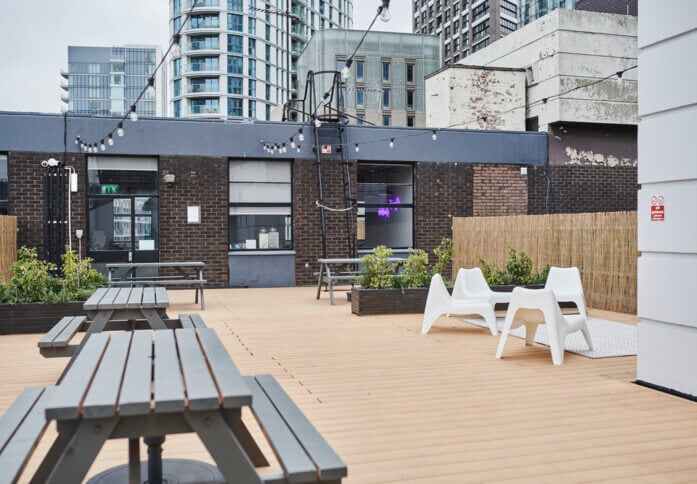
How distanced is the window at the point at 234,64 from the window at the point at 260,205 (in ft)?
200

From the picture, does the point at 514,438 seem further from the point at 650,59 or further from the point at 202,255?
the point at 202,255

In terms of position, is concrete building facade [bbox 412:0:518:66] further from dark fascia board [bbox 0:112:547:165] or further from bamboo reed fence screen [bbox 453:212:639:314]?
bamboo reed fence screen [bbox 453:212:639:314]

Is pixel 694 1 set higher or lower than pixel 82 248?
higher

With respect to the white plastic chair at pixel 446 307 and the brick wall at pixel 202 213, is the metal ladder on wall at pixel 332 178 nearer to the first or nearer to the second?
the brick wall at pixel 202 213

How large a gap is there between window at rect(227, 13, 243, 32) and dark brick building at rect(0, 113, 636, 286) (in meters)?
62.9

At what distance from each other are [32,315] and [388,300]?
4.67 meters

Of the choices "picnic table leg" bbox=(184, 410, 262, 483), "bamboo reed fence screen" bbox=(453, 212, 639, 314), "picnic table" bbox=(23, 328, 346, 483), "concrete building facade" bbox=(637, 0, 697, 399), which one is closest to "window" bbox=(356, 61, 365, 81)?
"bamboo reed fence screen" bbox=(453, 212, 639, 314)

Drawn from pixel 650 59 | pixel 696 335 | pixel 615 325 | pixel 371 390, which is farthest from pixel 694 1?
pixel 615 325

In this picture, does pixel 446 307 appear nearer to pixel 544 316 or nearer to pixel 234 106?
pixel 544 316

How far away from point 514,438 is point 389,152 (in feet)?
43.2

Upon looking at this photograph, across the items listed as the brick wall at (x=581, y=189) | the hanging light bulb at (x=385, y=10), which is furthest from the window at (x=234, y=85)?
the hanging light bulb at (x=385, y=10)

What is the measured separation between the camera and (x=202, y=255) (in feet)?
51.2

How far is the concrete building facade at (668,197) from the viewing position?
4.77 meters

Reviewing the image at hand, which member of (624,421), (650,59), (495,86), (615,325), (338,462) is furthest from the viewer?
(495,86)
